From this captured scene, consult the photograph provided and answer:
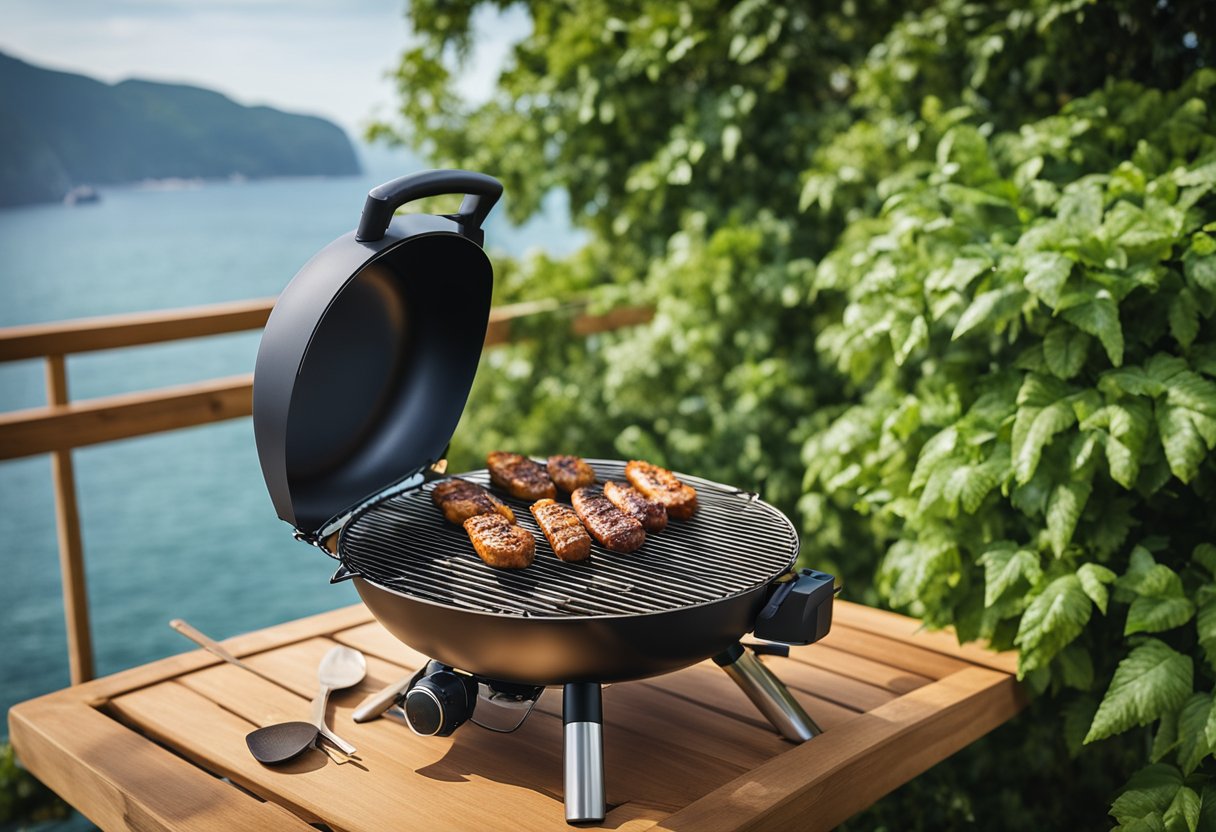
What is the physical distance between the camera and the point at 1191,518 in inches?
82.4

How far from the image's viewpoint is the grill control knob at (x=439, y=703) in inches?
60.9

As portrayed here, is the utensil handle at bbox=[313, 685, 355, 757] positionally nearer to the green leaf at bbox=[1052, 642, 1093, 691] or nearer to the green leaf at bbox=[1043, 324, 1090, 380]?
the green leaf at bbox=[1052, 642, 1093, 691]

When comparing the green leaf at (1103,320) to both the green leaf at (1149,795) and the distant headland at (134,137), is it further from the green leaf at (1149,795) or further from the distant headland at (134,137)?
the distant headland at (134,137)

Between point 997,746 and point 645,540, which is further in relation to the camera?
point 997,746

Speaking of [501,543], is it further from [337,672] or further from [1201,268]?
[1201,268]

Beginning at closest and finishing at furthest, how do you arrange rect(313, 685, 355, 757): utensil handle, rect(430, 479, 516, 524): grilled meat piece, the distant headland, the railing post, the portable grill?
the portable grill
rect(313, 685, 355, 757): utensil handle
rect(430, 479, 516, 524): grilled meat piece
the railing post
the distant headland

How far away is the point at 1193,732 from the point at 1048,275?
0.82 m

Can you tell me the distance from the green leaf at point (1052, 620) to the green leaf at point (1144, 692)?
4.4 inches

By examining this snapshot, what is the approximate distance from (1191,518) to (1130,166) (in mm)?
747

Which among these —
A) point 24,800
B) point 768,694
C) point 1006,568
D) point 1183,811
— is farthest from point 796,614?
point 24,800

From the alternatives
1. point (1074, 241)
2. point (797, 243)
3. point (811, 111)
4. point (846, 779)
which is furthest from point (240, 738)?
point (811, 111)

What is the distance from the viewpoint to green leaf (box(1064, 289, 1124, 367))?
1.82 meters

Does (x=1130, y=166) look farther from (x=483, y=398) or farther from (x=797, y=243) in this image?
(x=483, y=398)

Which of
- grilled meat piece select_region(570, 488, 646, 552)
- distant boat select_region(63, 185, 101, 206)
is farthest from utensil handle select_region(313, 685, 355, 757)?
distant boat select_region(63, 185, 101, 206)
